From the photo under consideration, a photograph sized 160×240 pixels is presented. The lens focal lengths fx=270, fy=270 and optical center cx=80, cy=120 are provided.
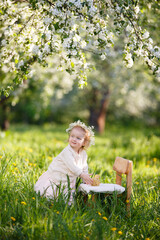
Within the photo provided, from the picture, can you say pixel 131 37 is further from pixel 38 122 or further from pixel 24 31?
pixel 38 122

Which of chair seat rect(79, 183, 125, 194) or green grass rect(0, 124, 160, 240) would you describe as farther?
chair seat rect(79, 183, 125, 194)

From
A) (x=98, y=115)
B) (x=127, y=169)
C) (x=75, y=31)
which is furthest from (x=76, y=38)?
(x=98, y=115)

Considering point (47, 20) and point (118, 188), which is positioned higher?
point (47, 20)

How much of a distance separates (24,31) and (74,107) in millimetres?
17058

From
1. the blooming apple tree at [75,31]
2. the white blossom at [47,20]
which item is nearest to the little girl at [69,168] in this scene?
the blooming apple tree at [75,31]

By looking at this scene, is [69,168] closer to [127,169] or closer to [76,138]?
[76,138]

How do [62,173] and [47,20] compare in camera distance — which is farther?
[62,173]

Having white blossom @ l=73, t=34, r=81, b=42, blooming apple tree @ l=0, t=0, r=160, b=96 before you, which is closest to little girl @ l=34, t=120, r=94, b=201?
blooming apple tree @ l=0, t=0, r=160, b=96

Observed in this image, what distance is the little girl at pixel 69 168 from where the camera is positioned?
336 cm

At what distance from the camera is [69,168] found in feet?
11.1

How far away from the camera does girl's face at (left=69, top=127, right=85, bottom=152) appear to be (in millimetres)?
3527

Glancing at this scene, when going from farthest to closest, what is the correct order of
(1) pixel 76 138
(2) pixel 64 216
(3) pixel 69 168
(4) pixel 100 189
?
(1) pixel 76 138 < (3) pixel 69 168 < (4) pixel 100 189 < (2) pixel 64 216

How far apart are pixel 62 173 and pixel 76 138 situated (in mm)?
487

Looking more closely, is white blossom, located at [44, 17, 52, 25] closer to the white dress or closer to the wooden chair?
the white dress
